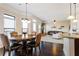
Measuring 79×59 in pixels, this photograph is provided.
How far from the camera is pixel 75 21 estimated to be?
238 cm

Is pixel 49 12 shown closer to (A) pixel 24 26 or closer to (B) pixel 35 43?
(A) pixel 24 26

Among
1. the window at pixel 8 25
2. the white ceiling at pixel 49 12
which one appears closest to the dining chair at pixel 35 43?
the white ceiling at pixel 49 12

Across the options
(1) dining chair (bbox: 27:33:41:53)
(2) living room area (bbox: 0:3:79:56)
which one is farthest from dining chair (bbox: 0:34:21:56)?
(1) dining chair (bbox: 27:33:41:53)

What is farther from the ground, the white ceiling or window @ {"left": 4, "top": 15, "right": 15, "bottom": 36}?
the white ceiling

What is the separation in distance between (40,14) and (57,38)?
663 millimetres

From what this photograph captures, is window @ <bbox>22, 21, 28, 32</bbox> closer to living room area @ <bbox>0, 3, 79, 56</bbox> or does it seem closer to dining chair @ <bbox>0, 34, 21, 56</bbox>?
living room area @ <bbox>0, 3, 79, 56</bbox>

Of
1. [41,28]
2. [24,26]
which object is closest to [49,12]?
[41,28]

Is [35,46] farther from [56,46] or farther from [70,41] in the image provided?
[70,41]

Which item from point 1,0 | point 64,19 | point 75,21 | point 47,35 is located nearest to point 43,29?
point 47,35

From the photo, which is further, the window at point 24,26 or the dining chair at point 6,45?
the window at point 24,26

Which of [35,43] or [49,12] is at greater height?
[49,12]

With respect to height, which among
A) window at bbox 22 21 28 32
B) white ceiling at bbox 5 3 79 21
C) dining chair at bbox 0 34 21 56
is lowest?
dining chair at bbox 0 34 21 56

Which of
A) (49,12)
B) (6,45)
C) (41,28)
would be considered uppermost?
(49,12)

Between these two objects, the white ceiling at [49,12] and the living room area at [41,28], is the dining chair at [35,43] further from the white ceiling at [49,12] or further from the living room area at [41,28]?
the white ceiling at [49,12]
